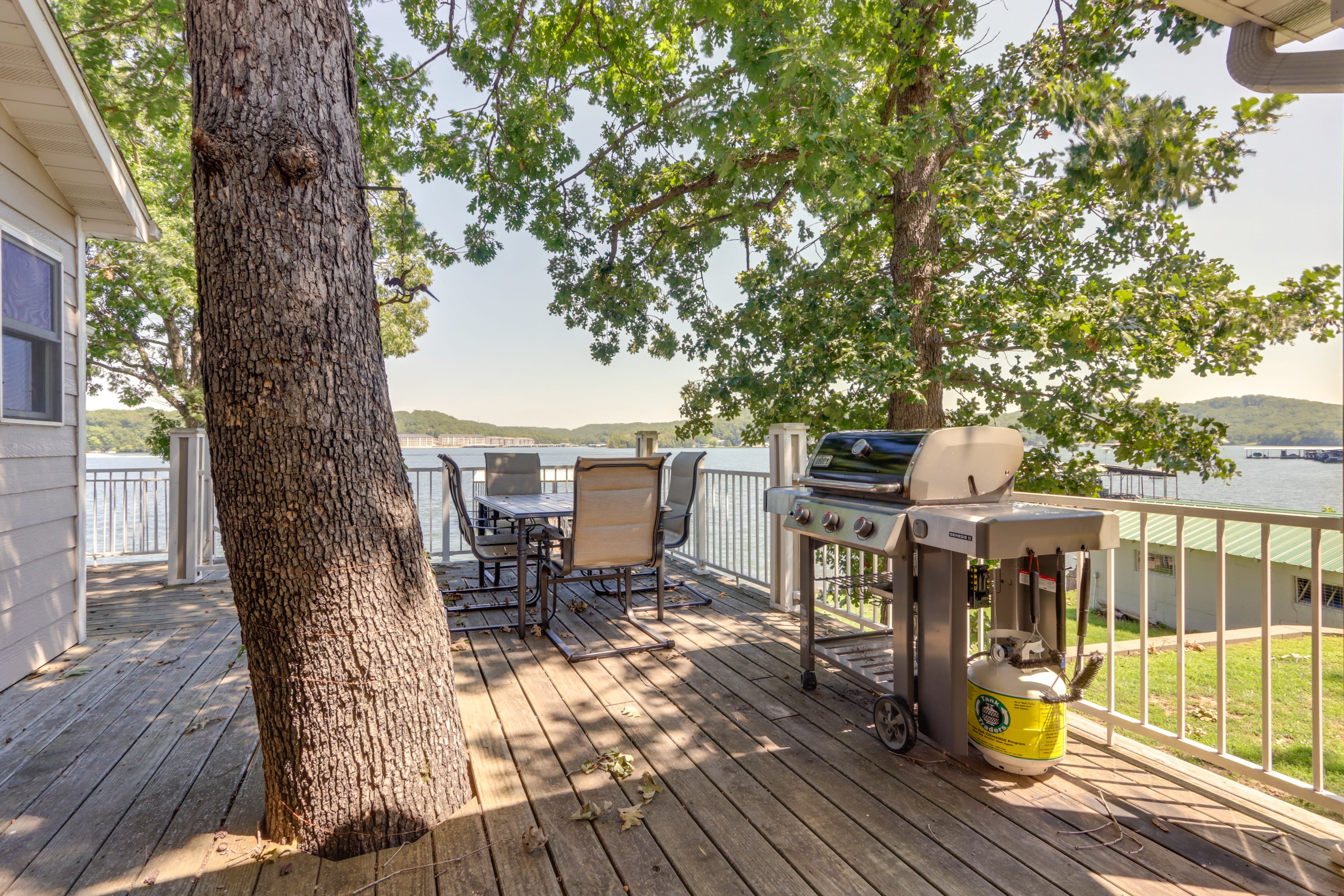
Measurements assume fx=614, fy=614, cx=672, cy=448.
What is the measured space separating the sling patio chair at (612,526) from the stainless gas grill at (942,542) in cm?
134

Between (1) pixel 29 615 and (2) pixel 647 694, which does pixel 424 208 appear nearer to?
(1) pixel 29 615

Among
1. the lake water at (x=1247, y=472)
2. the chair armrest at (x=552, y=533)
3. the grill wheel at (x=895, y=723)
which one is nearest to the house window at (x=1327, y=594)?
the lake water at (x=1247, y=472)

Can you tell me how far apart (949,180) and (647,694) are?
5685mm

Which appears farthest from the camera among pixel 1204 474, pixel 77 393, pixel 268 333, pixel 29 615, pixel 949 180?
pixel 1204 474

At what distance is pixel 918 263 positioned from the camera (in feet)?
21.4

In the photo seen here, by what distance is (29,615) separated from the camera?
3357 millimetres

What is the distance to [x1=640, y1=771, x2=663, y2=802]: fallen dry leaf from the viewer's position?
6.82 feet

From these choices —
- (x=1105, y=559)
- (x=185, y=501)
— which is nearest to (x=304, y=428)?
(x=1105, y=559)

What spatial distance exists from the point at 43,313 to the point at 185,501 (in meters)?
2.16

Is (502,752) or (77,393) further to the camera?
(77,393)

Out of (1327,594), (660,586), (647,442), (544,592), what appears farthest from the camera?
(1327,594)

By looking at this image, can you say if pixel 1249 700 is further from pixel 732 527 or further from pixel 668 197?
pixel 668 197

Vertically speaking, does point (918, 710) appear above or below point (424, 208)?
below

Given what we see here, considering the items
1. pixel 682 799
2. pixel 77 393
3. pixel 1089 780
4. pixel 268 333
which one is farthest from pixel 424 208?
pixel 1089 780
